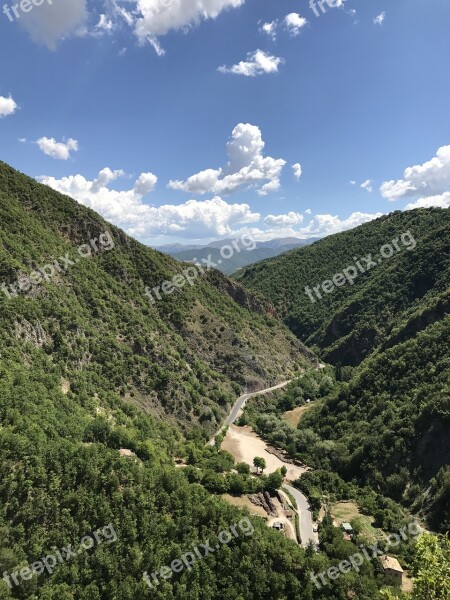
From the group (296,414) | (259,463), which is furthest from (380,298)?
(259,463)

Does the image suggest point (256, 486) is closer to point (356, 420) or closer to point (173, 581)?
point (173, 581)

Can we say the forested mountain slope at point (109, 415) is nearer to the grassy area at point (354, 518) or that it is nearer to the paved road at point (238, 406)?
the paved road at point (238, 406)

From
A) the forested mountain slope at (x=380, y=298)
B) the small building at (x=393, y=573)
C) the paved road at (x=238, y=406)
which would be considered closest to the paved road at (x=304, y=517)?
the small building at (x=393, y=573)

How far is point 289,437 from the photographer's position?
88.4 meters

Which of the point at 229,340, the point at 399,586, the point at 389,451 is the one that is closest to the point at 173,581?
the point at 399,586

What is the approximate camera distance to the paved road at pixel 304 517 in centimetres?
5278

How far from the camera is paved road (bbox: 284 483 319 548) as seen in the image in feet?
173

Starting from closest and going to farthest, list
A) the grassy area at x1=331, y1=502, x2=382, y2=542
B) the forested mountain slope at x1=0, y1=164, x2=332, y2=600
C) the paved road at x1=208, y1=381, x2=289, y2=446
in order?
the forested mountain slope at x1=0, y1=164, x2=332, y2=600 → the grassy area at x1=331, y1=502, x2=382, y2=542 → the paved road at x1=208, y1=381, x2=289, y2=446

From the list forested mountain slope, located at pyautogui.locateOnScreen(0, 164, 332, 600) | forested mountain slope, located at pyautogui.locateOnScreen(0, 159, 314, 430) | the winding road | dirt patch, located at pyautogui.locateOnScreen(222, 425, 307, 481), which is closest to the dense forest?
forested mountain slope, located at pyautogui.locateOnScreen(0, 164, 332, 600)

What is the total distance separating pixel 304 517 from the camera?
58.4 meters

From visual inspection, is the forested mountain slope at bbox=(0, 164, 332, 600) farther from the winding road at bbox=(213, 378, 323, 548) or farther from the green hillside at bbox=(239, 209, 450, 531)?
the green hillside at bbox=(239, 209, 450, 531)

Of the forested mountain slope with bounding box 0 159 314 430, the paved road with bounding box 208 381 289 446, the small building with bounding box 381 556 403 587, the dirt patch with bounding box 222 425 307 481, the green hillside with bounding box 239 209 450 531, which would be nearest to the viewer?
the small building with bounding box 381 556 403 587

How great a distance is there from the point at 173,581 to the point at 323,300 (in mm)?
167095

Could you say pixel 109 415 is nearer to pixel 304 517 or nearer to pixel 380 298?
pixel 304 517
